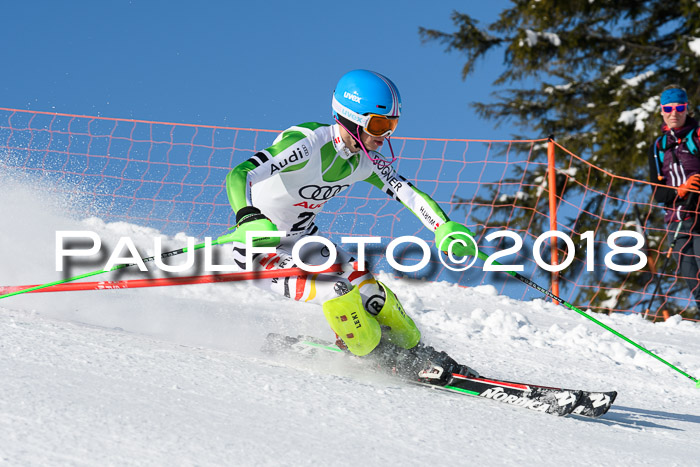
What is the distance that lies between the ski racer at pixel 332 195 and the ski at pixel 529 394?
76mm

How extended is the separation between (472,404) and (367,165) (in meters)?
1.46

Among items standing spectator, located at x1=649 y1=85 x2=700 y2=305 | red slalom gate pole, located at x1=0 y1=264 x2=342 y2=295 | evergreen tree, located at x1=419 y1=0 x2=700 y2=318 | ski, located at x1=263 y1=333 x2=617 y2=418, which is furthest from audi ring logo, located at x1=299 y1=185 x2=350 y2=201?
evergreen tree, located at x1=419 y1=0 x2=700 y2=318

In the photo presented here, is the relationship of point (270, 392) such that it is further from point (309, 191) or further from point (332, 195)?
point (332, 195)

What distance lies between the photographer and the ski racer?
3.31 meters

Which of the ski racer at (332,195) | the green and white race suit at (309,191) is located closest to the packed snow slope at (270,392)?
the ski racer at (332,195)

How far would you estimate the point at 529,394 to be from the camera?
3.27 metres

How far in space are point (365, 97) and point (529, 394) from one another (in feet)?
5.43

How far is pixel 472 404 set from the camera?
3.15 meters

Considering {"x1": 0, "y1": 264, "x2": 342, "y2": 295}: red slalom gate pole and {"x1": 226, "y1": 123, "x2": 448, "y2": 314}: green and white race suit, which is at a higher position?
{"x1": 226, "y1": 123, "x2": 448, "y2": 314}: green and white race suit

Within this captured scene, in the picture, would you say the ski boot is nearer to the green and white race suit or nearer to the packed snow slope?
the packed snow slope

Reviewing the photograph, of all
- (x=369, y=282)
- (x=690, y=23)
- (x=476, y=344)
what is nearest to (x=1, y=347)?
(x=369, y=282)

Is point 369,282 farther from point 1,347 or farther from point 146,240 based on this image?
point 146,240

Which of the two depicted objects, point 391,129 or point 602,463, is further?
point 391,129

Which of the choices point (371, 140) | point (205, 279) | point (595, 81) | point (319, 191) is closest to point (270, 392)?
point (205, 279)
